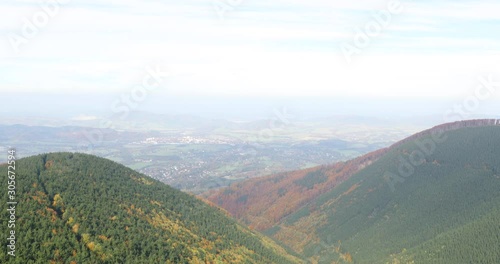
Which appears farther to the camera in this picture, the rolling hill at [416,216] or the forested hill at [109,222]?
the rolling hill at [416,216]

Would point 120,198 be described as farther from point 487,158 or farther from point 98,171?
point 487,158

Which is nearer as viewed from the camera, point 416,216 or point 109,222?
point 109,222

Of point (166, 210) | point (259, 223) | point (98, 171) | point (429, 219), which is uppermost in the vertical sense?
point (98, 171)

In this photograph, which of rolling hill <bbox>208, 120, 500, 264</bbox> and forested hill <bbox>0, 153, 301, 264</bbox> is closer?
forested hill <bbox>0, 153, 301, 264</bbox>

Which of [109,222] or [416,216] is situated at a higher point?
[109,222]

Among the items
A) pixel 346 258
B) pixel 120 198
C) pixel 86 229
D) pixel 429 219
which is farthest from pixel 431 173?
pixel 86 229
